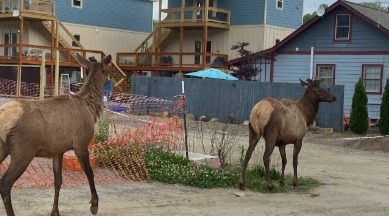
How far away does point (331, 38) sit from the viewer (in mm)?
30391

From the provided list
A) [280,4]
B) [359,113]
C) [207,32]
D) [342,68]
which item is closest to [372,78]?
[342,68]

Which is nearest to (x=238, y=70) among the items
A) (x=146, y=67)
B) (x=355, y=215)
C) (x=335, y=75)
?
(x=335, y=75)

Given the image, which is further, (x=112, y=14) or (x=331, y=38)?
(x=112, y=14)

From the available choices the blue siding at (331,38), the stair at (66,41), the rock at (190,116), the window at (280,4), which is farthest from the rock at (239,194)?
the window at (280,4)

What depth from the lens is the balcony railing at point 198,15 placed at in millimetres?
41031

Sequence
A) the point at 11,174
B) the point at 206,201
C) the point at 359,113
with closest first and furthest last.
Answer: the point at 11,174
the point at 206,201
the point at 359,113

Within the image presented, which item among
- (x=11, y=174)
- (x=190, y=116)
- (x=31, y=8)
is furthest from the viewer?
(x=31, y=8)

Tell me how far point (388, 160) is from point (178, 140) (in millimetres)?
6853

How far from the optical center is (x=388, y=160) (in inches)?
719

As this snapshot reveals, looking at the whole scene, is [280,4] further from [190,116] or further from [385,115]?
[385,115]


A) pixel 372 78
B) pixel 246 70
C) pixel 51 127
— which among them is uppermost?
pixel 246 70

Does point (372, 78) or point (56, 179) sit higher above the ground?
point (372, 78)

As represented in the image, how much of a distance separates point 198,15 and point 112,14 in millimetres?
8268

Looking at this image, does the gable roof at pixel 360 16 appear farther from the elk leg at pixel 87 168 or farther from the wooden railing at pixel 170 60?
the elk leg at pixel 87 168
